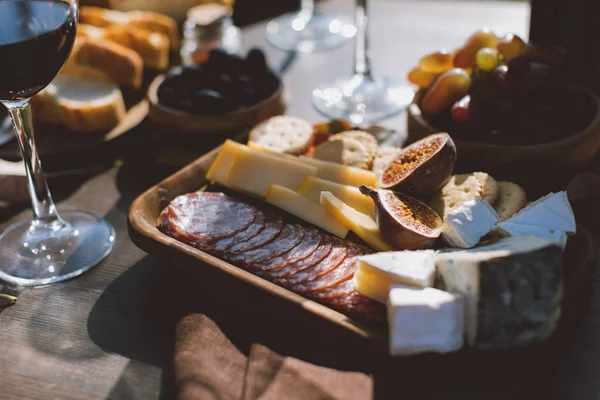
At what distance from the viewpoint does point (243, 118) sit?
1490 millimetres

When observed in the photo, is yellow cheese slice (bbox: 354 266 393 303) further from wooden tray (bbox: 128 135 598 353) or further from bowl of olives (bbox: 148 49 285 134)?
bowl of olives (bbox: 148 49 285 134)

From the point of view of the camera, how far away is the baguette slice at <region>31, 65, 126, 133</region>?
160 cm

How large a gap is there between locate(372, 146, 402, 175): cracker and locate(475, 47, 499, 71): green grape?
10.9 inches

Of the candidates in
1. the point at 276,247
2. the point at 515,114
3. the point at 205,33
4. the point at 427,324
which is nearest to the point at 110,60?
the point at 205,33

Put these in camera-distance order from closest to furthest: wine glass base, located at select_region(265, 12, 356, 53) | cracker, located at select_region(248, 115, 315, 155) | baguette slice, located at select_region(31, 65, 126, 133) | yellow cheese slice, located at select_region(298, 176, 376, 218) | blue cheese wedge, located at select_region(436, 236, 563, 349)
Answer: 1. blue cheese wedge, located at select_region(436, 236, 563, 349)
2. yellow cheese slice, located at select_region(298, 176, 376, 218)
3. cracker, located at select_region(248, 115, 315, 155)
4. baguette slice, located at select_region(31, 65, 126, 133)
5. wine glass base, located at select_region(265, 12, 356, 53)

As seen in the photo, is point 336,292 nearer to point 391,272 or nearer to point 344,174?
point 391,272

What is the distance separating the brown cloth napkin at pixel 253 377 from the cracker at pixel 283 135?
0.55 m

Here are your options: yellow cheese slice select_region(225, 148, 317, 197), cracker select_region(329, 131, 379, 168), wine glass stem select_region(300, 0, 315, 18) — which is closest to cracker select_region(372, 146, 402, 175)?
cracker select_region(329, 131, 379, 168)

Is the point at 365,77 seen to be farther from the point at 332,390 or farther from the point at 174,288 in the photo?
the point at 332,390

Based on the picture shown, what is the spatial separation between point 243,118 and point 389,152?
0.37 m

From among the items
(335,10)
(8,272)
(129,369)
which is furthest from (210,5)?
(129,369)

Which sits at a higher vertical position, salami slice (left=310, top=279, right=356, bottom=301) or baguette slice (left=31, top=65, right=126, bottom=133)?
baguette slice (left=31, top=65, right=126, bottom=133)

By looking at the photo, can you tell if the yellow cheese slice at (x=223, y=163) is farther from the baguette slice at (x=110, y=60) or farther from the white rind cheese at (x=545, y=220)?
the baguette slice at (x=110, y=60)

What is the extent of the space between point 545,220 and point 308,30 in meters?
1.56
